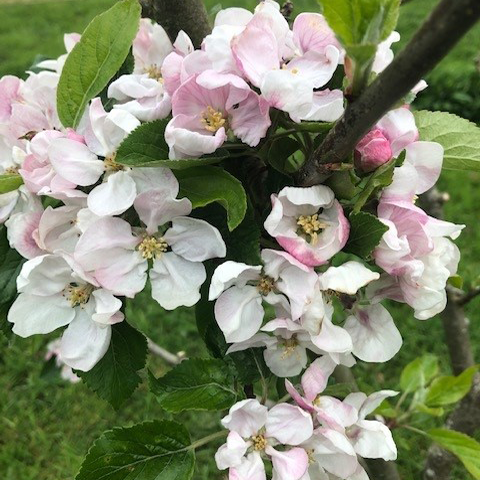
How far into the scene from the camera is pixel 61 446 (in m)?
2.19

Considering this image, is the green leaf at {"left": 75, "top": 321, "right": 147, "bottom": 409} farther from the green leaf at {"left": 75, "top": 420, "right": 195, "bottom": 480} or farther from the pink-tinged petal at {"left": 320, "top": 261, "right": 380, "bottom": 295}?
the pink-tinged petal at {"left": 320, "top": 261, "right": 380, "bottom": 295}

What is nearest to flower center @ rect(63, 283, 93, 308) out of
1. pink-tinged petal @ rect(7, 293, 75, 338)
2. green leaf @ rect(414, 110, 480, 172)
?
pink-tinged petal @ rect(7, 293, 75, 338)

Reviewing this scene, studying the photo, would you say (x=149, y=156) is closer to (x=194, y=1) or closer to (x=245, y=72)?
(x=245, y=72)

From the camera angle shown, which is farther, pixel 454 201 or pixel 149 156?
pixel 454 201

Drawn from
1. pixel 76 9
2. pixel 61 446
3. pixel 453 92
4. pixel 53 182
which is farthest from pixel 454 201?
pixel 76 9

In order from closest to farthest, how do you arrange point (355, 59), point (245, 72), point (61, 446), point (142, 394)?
point (355, 59)
point (245, 72)
point (61, 446)
point (142, 394)

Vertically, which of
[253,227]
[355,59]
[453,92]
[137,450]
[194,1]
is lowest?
[453,92]

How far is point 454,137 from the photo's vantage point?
811mm

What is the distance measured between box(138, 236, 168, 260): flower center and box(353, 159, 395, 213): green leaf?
0.22 meters

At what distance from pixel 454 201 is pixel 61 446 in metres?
2.27

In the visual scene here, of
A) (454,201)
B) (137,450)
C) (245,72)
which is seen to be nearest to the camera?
(245,72)

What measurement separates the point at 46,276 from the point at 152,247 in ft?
0.41

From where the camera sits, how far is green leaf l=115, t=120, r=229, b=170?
0.68 metres

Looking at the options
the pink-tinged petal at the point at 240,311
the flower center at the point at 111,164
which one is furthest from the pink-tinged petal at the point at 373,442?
the flower center at the point at 111,164
